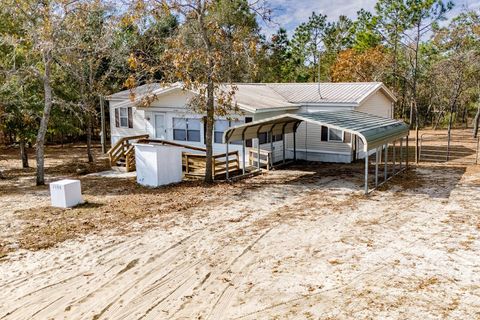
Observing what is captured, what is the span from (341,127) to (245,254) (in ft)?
21.2

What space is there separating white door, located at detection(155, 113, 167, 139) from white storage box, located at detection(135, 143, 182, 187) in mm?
5571

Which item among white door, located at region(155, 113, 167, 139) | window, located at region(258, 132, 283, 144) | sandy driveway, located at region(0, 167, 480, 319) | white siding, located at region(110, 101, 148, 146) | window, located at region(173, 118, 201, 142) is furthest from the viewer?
white siding, located at region(110, 101, 148, 146)

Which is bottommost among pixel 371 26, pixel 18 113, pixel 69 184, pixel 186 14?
pixel 69 184

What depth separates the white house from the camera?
18.3 meters

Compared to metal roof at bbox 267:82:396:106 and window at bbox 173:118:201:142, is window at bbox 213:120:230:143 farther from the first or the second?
metal roof at bbox 267:82:396:106

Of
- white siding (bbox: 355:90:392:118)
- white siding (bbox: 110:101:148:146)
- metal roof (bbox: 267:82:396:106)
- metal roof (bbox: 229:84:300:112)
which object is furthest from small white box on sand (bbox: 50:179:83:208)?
white siding (bbox: 355:90:392:118)

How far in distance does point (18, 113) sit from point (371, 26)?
80.9 feet

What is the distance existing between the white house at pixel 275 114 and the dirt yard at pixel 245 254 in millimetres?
5273

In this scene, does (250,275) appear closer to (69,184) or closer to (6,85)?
(69,184)

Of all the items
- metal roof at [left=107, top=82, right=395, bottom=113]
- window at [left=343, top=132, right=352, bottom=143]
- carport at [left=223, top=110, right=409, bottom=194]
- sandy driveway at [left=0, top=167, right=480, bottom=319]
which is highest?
metal roof at [left=107, top=82, right=395, bottom=113]

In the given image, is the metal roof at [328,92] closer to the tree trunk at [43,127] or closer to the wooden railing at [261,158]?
the wooden railing at [261,158]

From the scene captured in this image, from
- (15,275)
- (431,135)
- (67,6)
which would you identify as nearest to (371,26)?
(431,135)

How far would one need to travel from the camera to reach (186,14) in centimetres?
Answer: 1334

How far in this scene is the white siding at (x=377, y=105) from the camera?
65.7 ft
